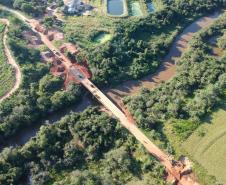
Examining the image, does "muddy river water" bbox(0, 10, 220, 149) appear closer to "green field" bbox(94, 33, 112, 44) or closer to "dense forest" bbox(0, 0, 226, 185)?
"dense forest" bbox(0, 0, 226, 185)

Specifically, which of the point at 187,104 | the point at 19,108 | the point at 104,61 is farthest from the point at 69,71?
the point at 187,104

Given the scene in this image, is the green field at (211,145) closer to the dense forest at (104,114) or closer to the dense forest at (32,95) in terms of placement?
the dense forest at (104,114)

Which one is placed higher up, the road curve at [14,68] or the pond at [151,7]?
the pond at [151,7]

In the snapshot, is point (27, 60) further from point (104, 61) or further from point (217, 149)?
point (217, 149)

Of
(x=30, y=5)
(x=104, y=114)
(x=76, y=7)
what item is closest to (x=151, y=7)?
(x=76, y=7)

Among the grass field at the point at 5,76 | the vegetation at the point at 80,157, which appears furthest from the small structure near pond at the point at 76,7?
the vegetation at the point at 80,157

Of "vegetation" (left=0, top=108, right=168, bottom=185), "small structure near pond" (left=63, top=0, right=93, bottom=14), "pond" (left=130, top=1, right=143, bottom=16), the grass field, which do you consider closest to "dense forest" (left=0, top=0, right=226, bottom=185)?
"vegetation" (left=0, top=108, right=168, bottom=185)
